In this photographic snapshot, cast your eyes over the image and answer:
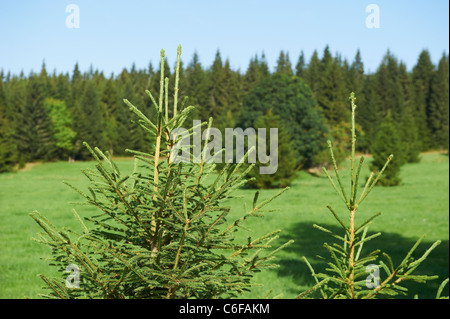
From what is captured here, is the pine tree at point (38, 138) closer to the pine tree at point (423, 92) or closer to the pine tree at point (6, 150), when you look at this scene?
the pine tree at point (6, 150)

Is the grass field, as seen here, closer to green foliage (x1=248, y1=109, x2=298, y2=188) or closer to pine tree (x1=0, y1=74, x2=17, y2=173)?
pine tree (x1=0, y1=74, x2=17, y2=173)

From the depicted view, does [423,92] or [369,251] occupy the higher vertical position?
[423,92]

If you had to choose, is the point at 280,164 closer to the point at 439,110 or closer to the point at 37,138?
the point at 37,138

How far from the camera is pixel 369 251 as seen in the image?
11828mm

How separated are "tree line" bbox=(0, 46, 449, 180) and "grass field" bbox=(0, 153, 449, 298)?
1.11 m

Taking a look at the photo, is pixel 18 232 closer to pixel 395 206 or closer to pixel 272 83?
pixel 395 206

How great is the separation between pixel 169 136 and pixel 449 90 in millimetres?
77855

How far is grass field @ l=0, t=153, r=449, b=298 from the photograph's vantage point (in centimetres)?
906

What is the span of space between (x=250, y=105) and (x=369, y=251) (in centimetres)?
2736

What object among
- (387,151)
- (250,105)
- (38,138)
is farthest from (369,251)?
(250,105)

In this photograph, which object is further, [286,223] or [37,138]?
[286,223]

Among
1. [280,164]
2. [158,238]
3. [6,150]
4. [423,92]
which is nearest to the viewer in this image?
[158,238]

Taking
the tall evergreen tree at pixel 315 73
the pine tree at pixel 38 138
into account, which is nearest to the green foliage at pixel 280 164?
the tall evergreen tree at pixel 315 73

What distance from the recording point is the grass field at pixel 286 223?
9.06 metres
